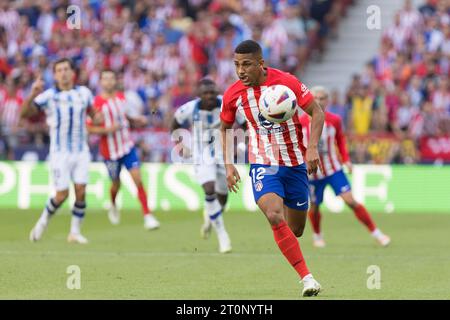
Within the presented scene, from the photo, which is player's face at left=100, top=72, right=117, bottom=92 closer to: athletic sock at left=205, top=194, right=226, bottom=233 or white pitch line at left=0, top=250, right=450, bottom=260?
athletic sock at left=205, top=194, right=226, bottom=233

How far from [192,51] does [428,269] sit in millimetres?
16141

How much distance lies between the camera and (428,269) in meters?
12.3

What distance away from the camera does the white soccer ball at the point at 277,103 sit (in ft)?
33.3

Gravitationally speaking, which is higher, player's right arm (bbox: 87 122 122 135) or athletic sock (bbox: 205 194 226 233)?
player's right arm (bbox: 87 122 122 135)

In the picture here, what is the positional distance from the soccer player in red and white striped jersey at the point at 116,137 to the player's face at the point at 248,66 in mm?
7518

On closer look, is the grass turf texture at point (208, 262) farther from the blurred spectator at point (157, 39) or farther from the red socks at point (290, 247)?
the blurred spectator at point (157, 39)

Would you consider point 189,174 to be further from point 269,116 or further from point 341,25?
point 269,116

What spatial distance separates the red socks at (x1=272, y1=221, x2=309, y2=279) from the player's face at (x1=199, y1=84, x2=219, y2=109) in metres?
4.91

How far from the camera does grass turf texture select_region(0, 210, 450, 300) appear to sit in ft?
33.6

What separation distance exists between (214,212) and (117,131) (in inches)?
148

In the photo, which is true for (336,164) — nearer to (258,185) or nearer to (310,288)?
(258,185)

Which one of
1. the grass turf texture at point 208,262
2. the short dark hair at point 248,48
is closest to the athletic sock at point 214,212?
the grass turf texture at point 208,262

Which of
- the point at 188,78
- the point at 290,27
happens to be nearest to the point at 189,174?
the point at 188,78

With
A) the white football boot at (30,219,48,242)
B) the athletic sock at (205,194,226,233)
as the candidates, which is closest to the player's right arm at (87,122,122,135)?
the white football boot at (30,219,48,242)
